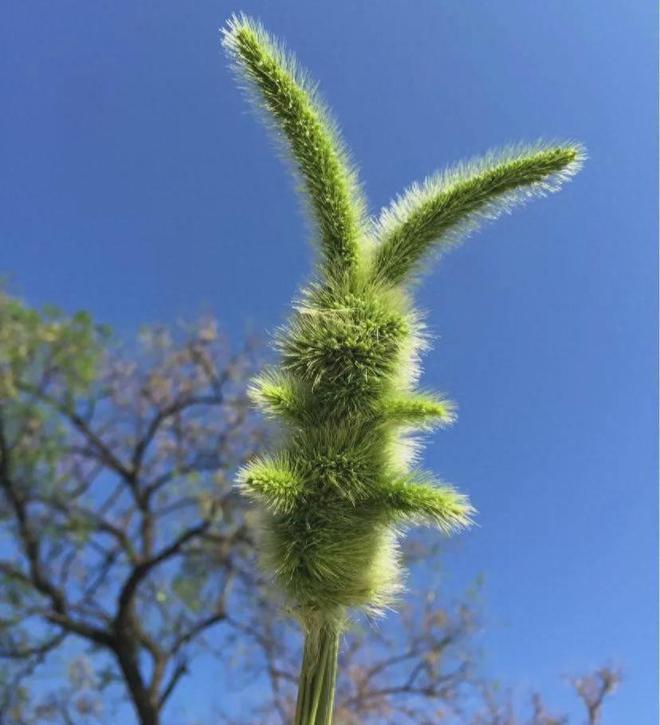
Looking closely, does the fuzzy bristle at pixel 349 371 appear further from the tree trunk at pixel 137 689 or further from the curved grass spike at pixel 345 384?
the tree trunk at pixel 137 689

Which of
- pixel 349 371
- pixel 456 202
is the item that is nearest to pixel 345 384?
pixel 349 371

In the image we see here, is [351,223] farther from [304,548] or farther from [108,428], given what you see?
[108,428]

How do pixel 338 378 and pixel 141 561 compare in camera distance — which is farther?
pixel 141 561

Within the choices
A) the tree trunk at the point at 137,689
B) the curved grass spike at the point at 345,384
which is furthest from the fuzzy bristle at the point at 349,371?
the tree trunk at the point at 137,689

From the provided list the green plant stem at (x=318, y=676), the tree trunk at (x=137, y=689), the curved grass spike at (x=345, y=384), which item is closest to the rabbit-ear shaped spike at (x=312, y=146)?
the curved grass spike at (x=345, y=384)

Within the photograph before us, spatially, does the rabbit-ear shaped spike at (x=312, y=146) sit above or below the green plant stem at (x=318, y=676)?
above

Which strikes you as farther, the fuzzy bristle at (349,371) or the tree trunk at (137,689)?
the tree trunk at (137,689)

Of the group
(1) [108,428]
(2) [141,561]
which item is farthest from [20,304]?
(2) [141,561]

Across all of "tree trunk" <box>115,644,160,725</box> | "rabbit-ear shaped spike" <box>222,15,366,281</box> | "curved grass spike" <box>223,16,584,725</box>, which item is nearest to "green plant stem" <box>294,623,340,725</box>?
"curved grass spike" <box>223,16,584,725</box>
